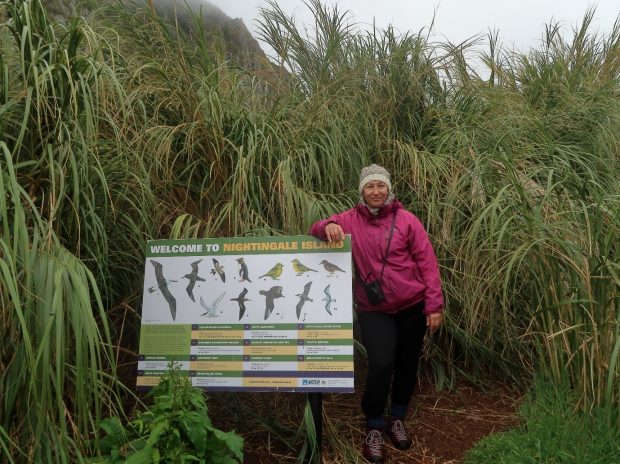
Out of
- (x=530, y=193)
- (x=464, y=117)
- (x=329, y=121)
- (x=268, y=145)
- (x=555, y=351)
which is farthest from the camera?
(x=464, y=117)

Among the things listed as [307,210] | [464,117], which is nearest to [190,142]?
[307,210]

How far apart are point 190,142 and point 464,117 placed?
2314 mm

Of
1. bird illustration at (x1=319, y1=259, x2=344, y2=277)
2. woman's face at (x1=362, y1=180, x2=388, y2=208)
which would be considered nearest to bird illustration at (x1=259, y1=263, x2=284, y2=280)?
bird illustration at (x1=319, y1=259, x2=344, y2=277)

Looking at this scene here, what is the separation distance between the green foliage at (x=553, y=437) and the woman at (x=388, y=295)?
1.62 feet

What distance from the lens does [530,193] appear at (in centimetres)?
346

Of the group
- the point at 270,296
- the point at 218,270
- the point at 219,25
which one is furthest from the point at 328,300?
the point at 219,25

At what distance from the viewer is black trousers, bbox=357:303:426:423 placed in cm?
308

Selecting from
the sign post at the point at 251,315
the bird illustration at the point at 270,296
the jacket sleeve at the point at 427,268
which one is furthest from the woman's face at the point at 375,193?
the bird illustration at the point at 270,296

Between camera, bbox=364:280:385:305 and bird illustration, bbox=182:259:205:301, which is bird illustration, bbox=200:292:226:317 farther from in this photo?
camera, bbox=364:280:385:305

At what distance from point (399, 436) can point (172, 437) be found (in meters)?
1.44

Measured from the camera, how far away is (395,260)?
10.3 ft

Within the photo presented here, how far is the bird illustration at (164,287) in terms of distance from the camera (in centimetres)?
297

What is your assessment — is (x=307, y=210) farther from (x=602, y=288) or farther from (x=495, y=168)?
(x=602, y=288)

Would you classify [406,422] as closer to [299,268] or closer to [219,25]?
[299,268]
